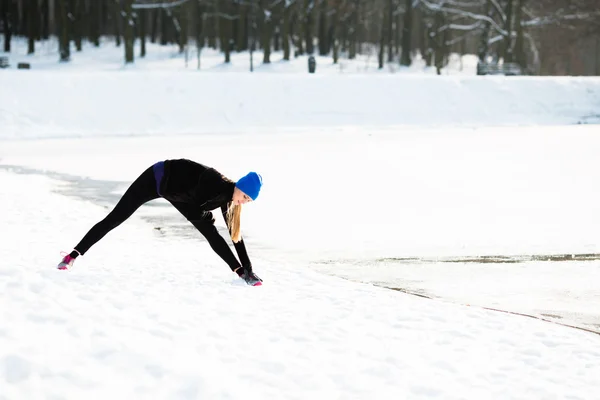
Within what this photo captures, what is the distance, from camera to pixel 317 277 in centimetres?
862

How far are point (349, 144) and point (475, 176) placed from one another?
770 centimetres

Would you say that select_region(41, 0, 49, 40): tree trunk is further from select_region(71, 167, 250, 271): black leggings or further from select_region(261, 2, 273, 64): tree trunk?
select_region(71, 167, 250, 271): black leggings

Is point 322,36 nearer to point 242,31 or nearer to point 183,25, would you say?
point 242,31

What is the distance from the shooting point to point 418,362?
5848 mm

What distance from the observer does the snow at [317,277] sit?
17.7ft

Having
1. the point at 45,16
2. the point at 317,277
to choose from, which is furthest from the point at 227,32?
the point at 317,277

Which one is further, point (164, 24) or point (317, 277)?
point (164, 24)

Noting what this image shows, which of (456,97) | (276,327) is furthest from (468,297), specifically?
(456,97)

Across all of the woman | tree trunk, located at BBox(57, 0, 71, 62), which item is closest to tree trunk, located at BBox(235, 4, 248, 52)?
tree trunk, located at BBox(57, 0, 71, 62)

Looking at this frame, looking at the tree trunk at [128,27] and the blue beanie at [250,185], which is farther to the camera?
the tree trunk at [128,27]

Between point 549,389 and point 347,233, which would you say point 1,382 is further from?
point 347,233

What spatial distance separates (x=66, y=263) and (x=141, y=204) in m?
0.97

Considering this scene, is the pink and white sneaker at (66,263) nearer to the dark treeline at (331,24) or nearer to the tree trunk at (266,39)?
the dark treeline at (331,24)

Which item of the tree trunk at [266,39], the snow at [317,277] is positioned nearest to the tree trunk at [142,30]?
the tree trunk at [266,39]
